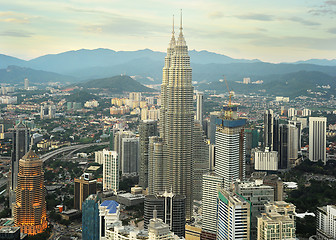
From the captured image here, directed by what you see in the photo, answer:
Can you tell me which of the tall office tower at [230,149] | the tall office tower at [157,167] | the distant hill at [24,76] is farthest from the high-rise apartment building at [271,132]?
the distant hill at [24,76]

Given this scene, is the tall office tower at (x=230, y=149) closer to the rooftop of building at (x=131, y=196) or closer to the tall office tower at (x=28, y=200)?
the rooftop of building at (x=131, y=196)

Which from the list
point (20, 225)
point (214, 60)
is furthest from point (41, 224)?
point (214, 60)

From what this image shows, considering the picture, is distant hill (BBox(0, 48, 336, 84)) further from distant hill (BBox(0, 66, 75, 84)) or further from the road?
the road

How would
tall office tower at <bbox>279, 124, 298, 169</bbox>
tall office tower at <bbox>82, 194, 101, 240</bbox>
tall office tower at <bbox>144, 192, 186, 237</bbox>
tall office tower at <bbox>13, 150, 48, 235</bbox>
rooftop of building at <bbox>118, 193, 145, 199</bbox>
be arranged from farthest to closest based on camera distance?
tall office tower at <bbox>279, 124, 298, 169</bbox>, rooftop of building at <bbox>118, 193, 145, 199</bbox>, tall office tower at <bbox>13, 150, 48, 235</bbox>, tall office tower at <bbox>144, 192, 186, 237</bbox>, tall office tower at <bbox>82, 194, 101, 240</bbox>

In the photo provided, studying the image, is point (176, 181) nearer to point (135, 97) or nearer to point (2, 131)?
point (2, 131)

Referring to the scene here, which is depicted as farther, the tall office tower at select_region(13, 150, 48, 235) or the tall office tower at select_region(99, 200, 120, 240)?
the tall office tower at select_region(13, 150, 48, 235)

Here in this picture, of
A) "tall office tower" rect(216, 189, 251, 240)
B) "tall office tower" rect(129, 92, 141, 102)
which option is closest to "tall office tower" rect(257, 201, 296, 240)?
"tall office tower" rect(216, 189, 251, 240)
